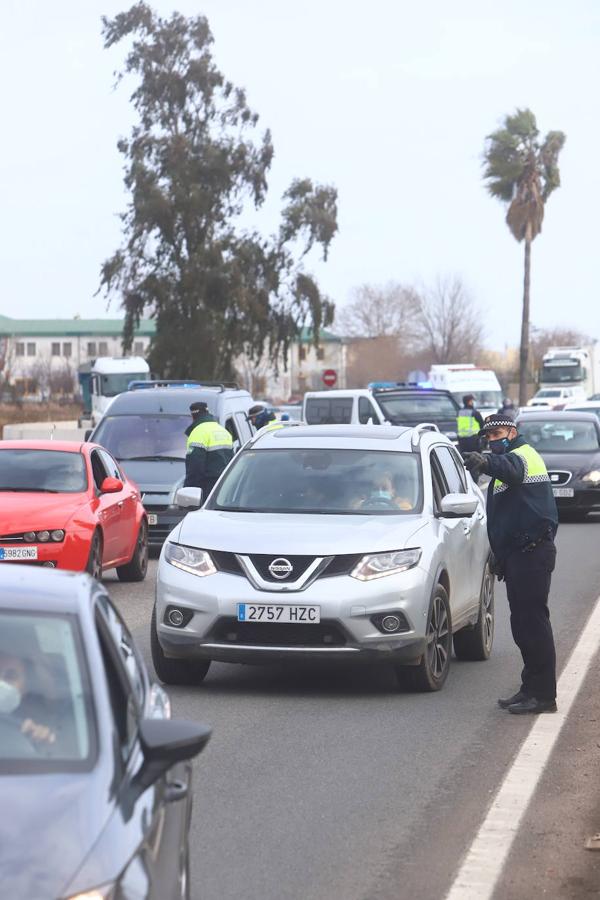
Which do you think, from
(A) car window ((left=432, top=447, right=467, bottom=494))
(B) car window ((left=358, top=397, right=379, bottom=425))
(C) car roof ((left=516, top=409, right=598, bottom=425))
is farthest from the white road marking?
(B) car window ((left=358, top=397, right=379, bottom=425))

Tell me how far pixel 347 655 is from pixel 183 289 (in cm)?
5375

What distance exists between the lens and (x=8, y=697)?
436cm

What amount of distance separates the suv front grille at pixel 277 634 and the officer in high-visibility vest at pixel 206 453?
9458 mm

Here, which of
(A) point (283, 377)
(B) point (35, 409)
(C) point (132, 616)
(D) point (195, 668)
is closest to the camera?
(D) point (195, 668)

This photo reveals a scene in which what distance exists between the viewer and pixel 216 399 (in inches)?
868

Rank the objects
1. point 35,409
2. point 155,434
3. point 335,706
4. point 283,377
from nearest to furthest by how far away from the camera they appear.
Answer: point 335,706 < point 155,434 < point 35,409 < point 283,377

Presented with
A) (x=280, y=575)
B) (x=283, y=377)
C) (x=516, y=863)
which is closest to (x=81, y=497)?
→ (x=280, y=575)

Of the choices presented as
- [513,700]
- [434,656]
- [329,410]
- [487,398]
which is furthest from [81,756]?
[487,398]

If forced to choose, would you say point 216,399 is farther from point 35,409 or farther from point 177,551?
point 35,409

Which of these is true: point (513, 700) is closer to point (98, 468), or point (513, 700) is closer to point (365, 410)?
point (98, 468)

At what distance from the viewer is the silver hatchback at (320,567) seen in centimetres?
977

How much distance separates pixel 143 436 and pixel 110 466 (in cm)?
461

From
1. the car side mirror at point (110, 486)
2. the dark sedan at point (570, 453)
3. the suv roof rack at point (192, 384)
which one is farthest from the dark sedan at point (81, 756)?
the dark sedan at point (570, 453)

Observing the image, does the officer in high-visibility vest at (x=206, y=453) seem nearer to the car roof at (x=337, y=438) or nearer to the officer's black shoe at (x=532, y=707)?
the car roof at (x=337, y=438)
